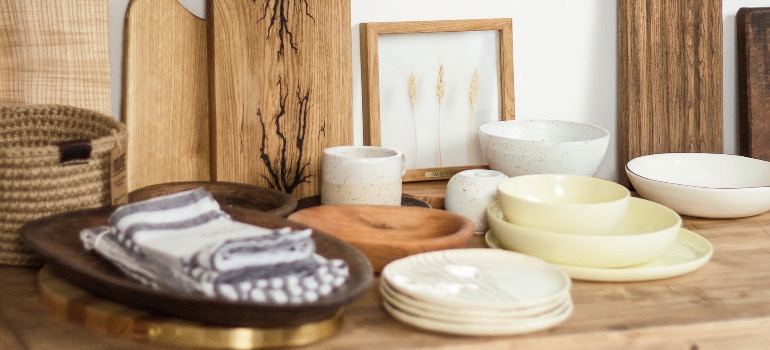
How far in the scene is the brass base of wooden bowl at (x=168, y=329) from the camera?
94cm

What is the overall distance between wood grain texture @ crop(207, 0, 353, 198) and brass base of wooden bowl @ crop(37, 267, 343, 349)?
453mm

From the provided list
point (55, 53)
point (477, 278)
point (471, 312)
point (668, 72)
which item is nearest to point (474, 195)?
point (477, 278)

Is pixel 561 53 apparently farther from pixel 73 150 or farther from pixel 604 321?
pixel 73 150

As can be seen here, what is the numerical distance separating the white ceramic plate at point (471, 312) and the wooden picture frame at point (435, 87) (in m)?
0.58

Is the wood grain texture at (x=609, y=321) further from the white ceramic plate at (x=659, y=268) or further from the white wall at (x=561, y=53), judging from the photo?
the white wall at (x=561, y=53)

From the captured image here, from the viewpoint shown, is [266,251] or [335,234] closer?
[266,251]

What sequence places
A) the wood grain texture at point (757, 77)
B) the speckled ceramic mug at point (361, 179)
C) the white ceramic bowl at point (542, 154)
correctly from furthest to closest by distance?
the wood grain texture at point (757, 77) < the white ceramic bowl at point (542, 154) < the speckled ceramic mug at point (361, 179)

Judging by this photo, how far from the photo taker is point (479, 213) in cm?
137

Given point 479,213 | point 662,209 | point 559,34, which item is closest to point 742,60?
point 559,34

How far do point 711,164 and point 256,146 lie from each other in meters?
0.76

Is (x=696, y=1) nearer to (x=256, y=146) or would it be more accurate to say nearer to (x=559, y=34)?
(x=559, y=34)

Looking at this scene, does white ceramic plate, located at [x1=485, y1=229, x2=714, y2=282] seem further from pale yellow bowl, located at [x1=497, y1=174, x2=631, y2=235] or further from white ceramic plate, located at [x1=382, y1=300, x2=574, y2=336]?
white ceramic plate, located at [x1=382, y1=300, x2=574, y2=336]

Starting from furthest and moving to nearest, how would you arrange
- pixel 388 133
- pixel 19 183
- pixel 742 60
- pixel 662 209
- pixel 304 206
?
1. pixel 742 60
2. pixel 388 133
3. pixel 304 206
4. pixel 662 209
5. pixel 19 183

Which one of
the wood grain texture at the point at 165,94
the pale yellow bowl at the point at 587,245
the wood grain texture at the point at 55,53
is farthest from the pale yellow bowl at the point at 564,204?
the wood grain texture at the point at 55,53
